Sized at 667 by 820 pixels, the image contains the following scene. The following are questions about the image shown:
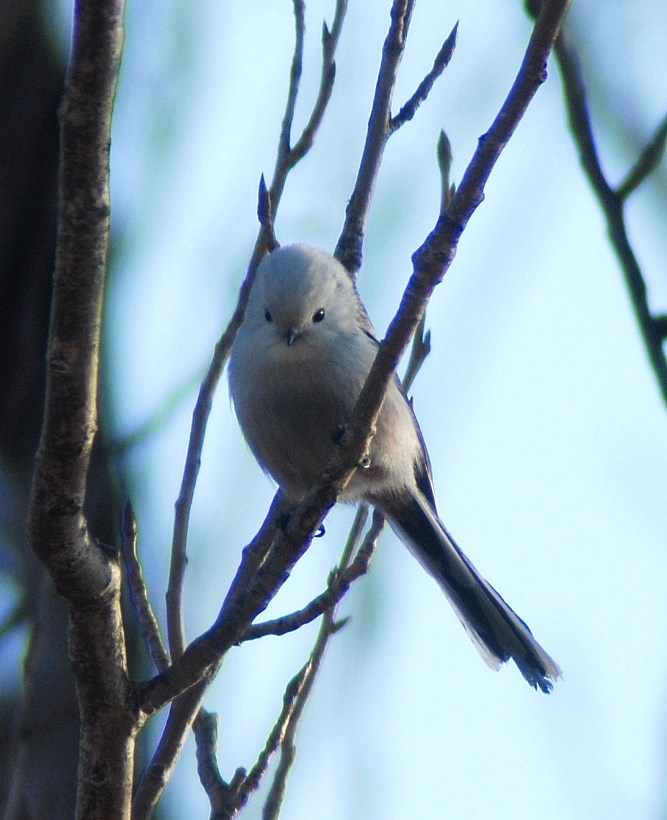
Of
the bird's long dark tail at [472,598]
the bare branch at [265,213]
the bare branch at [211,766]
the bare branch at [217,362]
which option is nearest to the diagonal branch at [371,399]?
the bare branch at [217,362]

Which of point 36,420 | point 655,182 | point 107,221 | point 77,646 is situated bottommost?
point 77,646

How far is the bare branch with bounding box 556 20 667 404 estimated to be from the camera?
171 centimetres

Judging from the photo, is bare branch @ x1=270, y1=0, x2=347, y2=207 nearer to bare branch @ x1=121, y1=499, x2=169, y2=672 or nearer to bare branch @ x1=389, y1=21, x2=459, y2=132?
bare branch @ x1=389, y1=21, x2=459, y2=132

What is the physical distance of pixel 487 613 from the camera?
300 cm

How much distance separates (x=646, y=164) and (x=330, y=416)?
113 centimetres

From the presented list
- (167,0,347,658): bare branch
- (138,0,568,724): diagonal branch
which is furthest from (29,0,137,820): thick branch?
(167,0,347,658): bare branch

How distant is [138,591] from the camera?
2.04m

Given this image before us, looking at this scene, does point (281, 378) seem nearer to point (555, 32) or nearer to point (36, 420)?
point (36, 420)

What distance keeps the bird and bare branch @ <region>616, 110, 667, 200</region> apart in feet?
3.27

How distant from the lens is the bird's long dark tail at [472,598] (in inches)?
112

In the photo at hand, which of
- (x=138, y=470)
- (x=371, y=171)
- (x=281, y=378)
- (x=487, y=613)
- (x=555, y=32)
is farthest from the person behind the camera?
(x=487, y=613)

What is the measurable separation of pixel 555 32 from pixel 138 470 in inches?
56.2

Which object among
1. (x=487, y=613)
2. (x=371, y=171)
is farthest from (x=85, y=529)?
(x=487, y=613)

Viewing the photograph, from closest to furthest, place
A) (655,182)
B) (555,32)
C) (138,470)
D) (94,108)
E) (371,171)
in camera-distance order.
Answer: (94,108), (555,32), (655,182), (371,171), (138,470)
